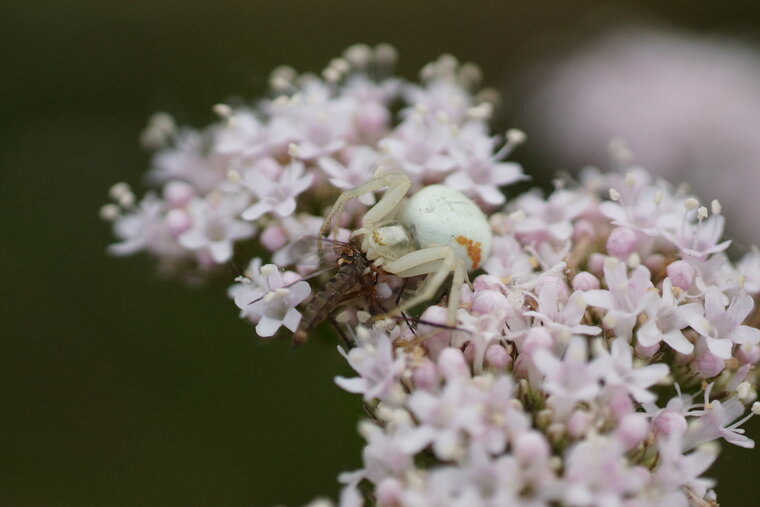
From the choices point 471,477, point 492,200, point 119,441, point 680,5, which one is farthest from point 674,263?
point 680,5

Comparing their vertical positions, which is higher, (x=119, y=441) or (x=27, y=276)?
(x=27, y=276)

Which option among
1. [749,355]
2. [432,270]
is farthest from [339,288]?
[749,355]

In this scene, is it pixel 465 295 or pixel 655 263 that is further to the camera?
pixel 655 263

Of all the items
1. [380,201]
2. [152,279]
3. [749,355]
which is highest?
[152,279]

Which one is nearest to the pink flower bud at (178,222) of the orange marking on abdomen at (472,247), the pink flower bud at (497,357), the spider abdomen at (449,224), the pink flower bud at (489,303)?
the spider abdomen at (449,224)

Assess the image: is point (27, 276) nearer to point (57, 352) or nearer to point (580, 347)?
point (57, 352)

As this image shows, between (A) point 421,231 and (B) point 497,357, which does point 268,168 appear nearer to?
(A) point 421,231
